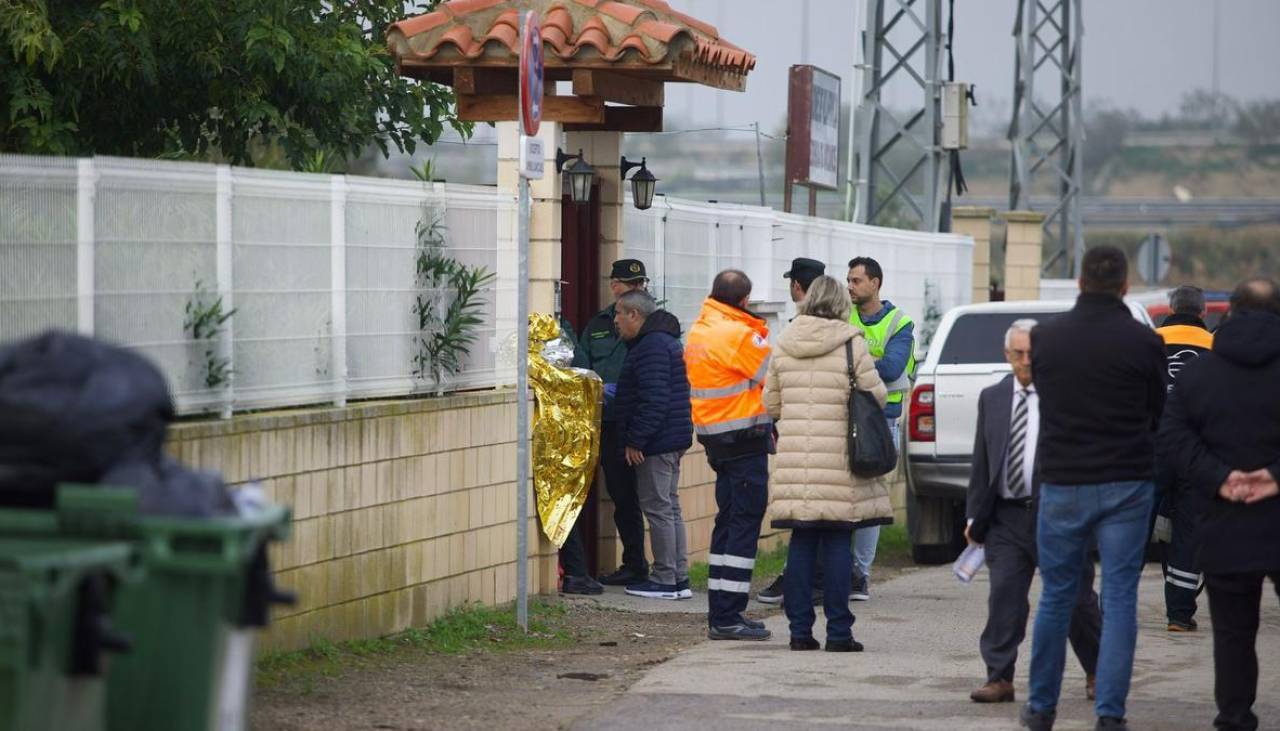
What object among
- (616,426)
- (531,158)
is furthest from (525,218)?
(616,426)

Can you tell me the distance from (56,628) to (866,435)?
577 centimetres

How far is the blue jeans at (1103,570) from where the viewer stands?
7418 millimetres

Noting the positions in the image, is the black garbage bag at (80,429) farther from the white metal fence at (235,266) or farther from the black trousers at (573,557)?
the black trousers at (573,557)

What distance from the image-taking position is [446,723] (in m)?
7.79

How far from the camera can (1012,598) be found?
8.29 meters

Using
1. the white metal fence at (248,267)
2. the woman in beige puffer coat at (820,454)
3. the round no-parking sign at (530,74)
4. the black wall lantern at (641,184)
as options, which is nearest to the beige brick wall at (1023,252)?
the black wall lantern at (641,184)

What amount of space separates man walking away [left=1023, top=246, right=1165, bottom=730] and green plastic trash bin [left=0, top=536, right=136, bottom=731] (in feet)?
12.8

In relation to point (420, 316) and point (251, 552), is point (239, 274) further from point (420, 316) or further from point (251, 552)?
point (251, 552)

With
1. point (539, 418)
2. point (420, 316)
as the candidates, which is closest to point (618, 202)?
point (539, 418)

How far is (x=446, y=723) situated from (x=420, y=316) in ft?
9.71

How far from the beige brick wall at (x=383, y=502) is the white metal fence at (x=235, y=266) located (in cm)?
19

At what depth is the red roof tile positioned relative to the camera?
11.3 metres

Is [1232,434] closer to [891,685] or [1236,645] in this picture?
[1236,645]

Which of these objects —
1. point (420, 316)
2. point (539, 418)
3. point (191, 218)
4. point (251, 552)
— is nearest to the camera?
point (251, 552)
